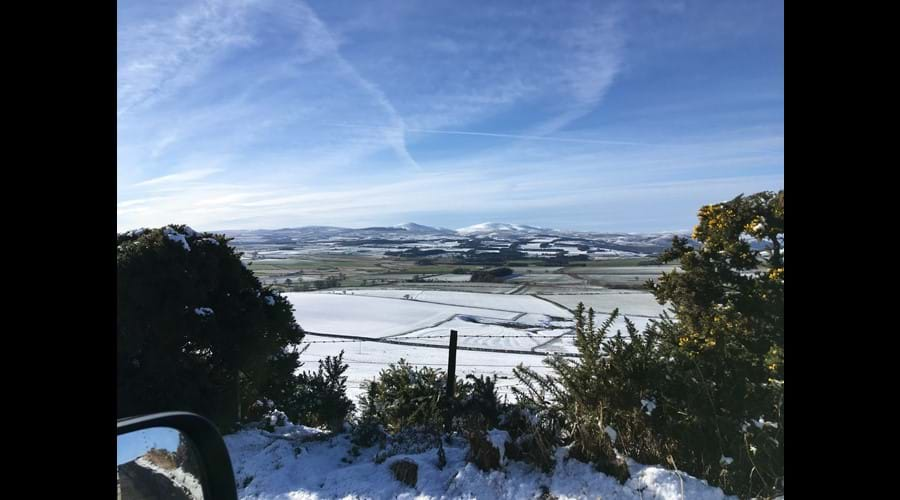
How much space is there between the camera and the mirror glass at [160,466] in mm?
999

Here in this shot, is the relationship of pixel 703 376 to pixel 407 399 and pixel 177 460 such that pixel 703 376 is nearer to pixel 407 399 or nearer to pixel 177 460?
pixel 407 399

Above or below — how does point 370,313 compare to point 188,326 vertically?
below

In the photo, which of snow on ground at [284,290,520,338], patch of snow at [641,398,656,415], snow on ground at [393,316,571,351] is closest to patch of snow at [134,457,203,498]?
patch of snow at [641,398,656,415]

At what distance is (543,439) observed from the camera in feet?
10.8

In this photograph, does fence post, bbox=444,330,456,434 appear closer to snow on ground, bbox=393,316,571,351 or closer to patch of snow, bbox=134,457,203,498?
patch of snow, bbox=134,457,203,498

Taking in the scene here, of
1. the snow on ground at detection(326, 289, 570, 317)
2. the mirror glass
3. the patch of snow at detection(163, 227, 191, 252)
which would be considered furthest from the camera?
the snow on ground at detection(326, 289, 570, 317)

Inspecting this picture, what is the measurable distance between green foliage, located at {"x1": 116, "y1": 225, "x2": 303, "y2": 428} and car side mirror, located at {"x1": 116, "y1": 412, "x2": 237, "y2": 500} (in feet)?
12.0

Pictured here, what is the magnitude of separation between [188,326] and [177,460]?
3.96 meters

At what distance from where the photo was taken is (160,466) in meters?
1.11

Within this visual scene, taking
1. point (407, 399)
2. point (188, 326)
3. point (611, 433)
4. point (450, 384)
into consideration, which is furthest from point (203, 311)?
point (611, 433)

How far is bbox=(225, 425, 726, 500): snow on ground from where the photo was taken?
→ 2.76 metres
